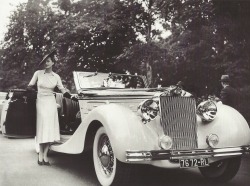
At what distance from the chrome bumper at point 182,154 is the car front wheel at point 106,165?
0.39m

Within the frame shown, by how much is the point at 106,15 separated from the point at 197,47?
4369mm

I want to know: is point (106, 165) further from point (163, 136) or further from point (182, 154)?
point (182, 154)

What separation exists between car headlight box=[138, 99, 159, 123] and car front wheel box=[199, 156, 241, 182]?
1371 mm

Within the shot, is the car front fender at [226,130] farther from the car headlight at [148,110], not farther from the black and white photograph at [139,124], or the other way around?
the car headlight at [148,110]

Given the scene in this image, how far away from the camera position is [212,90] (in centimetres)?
1647

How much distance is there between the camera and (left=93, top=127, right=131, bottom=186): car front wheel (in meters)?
4.59

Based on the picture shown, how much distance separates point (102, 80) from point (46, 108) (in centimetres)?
121

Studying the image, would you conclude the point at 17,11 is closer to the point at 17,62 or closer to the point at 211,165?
the point at 17,62

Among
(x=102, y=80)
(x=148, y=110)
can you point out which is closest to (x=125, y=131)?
(x=148, y=110)

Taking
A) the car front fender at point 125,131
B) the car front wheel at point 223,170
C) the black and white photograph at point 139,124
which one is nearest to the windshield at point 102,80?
the black and white photograph at point 139,124

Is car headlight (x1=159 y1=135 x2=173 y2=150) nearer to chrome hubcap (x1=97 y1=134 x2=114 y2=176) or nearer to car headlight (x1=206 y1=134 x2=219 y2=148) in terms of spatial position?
car headlight (x1=206 y1=134 x2=219 y2=148)

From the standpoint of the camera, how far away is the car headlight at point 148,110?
4.66 metres

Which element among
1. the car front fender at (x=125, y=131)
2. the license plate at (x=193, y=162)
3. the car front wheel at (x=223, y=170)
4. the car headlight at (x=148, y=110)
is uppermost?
the car headlight at (x=148, y=110)

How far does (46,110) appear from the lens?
6371mm
